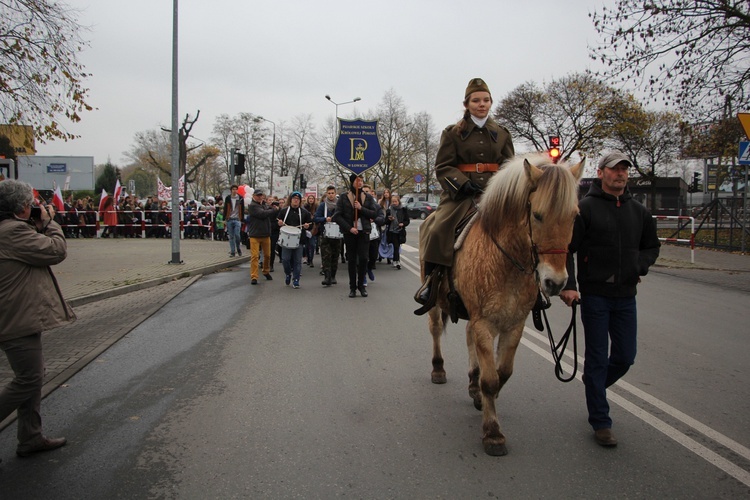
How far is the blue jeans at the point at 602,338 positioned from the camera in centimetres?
391

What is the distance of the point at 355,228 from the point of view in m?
10.7

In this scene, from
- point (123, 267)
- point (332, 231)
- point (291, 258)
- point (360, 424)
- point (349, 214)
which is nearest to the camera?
point (360, 424)

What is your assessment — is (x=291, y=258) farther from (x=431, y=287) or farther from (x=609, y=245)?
(x=609, y=245)

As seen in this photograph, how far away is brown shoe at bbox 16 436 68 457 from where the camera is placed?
369 cm

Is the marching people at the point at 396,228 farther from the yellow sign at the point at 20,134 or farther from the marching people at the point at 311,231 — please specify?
the yellow sign at the point at 20,134

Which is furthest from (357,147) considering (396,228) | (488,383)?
(488,383)

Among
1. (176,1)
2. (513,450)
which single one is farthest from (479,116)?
(176,1)

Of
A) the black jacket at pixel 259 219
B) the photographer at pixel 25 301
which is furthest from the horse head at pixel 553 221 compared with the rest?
the black jacket at pixel 259 219

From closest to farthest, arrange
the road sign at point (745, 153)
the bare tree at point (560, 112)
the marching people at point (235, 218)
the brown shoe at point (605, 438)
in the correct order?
the brown shoe at point (605, 438) < the road sign at point (745, 153) < the marching people at point (235, 218) < the bare tree at point (560, 112)

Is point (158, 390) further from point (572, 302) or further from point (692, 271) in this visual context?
point (692, 271)

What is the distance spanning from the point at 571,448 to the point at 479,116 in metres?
2.66

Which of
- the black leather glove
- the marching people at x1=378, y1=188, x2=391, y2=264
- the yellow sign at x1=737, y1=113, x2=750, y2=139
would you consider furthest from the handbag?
the black leather glove

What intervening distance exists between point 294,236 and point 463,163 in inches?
303

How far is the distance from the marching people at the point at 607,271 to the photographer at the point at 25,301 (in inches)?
142
